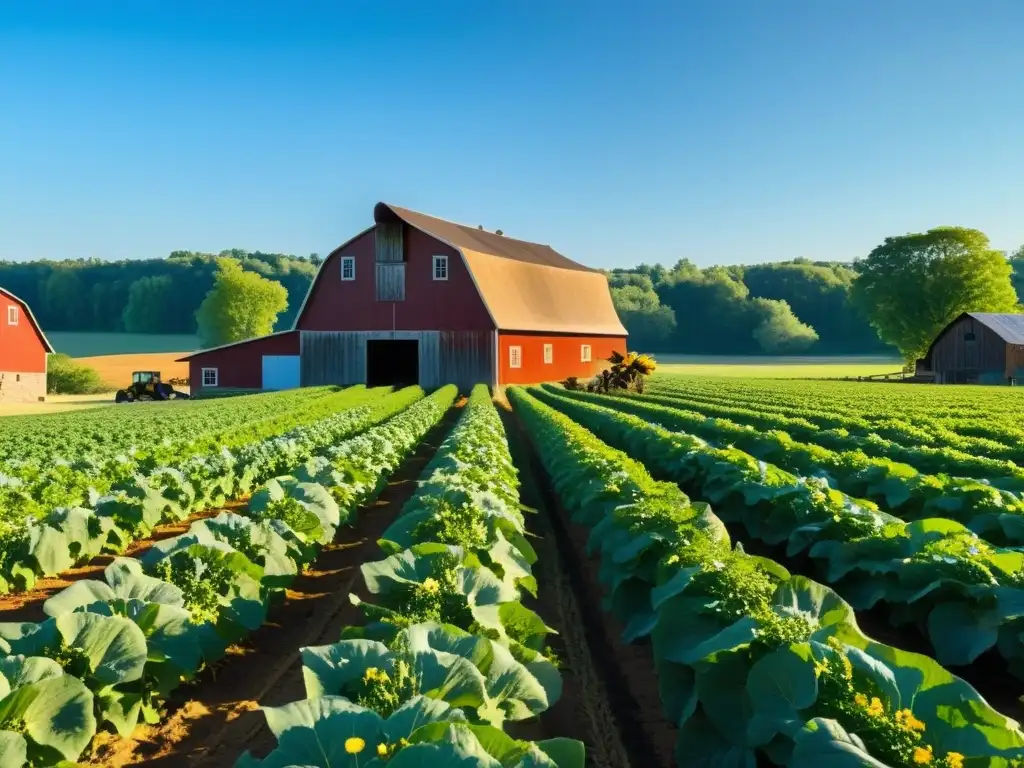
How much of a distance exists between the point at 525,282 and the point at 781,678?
138 ft

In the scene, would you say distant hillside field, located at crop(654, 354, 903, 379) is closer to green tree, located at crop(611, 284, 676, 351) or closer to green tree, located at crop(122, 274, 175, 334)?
green tree, located at crop(611, 284, 676, 351)

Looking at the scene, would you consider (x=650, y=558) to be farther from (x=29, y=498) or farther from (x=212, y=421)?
(x=212, y=421)

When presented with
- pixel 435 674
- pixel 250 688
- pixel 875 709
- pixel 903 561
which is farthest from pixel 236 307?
pixel 875 709

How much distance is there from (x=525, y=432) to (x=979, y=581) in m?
18.4

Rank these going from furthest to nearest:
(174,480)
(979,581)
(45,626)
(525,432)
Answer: (525,432), (174,480), (979,581), (45,626)

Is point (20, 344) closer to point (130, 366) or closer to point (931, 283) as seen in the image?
point (130, 366)

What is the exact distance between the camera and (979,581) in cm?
554

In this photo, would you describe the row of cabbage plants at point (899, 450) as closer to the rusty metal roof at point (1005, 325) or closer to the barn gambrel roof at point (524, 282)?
the barn gambrel roof at point (524, 282)

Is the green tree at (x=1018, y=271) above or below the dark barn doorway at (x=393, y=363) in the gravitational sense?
above

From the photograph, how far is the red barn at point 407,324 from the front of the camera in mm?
39062

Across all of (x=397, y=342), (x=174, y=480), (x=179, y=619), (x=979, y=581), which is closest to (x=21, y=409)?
(x=397, y=342)

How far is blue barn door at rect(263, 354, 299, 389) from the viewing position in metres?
42.5

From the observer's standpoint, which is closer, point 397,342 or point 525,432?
point 525,432

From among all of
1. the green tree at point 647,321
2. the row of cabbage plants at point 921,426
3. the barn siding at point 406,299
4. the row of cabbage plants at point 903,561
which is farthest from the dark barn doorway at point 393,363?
the green tree at point 647,321
